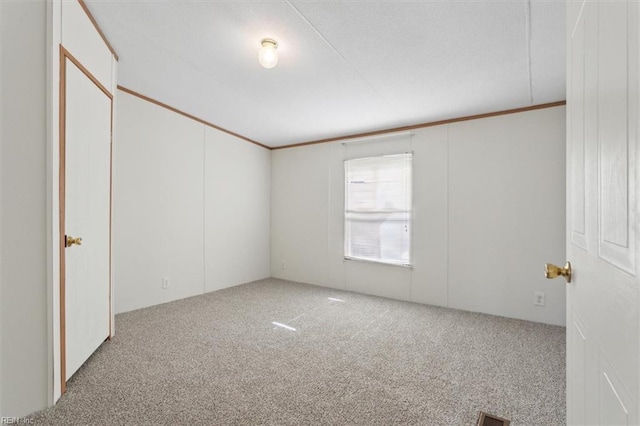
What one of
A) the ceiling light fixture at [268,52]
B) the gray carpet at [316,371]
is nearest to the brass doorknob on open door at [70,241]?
the gray carpet at [316,371]

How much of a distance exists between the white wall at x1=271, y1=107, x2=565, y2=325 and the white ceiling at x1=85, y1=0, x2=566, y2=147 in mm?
345

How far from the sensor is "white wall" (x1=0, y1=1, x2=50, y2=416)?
4.87ft

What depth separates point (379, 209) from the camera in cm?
410

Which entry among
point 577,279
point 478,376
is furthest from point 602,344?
point 478,376

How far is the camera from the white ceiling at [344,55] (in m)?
1.79

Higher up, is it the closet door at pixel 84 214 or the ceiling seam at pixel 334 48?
the ceiling seam at pixel 334 48

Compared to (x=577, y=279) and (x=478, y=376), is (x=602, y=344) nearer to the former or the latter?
(x=577, y=279)

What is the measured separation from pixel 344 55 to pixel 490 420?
8.37ft

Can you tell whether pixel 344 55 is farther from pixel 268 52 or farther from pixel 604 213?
pixel 604 213

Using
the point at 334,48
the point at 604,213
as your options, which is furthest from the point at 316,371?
the point at 334,48

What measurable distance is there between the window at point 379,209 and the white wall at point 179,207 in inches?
64.1

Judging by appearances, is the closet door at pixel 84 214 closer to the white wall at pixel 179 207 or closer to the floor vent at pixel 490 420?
the white wall at pixel 179 207

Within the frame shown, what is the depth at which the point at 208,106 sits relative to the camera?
338 cm

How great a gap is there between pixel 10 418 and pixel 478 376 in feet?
9.02
